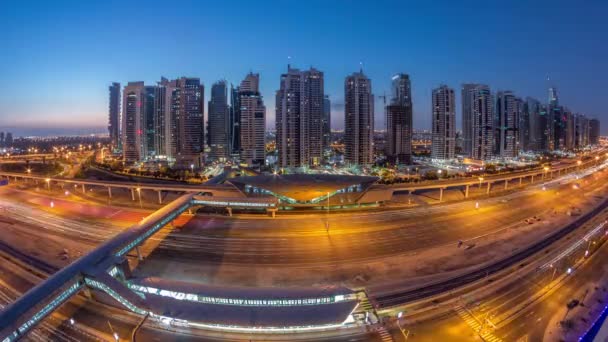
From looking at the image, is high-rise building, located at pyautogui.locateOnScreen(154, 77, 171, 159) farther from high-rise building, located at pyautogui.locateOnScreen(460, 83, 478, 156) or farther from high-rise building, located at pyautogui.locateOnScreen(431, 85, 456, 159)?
high-rise building, located at pyautogui.locateOnScreen(460, 83, 478, 156)

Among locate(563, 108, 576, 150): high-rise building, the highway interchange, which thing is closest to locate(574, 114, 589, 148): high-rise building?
locate(563, 108, 576, 150): high-rise building

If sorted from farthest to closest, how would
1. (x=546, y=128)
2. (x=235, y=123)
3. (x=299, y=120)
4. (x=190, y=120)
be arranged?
(x=546, y=128), (x=235, y=123), (x=190, y=120), (x=299, y=120)

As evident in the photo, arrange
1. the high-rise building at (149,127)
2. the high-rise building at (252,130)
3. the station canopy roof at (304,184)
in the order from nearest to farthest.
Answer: the station canopy roof at (304,184) < the high-rise building at (252,130) < the high-rise building at (149,127)

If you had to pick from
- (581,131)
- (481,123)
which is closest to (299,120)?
(481,123)

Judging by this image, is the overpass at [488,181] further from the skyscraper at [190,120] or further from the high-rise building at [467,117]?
the skyscraper at [190,120]

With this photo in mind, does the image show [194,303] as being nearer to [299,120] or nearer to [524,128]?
[299,120]

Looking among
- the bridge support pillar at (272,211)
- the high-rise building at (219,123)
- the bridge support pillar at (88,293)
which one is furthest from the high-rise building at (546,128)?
the bridge support pillar at (88,293)

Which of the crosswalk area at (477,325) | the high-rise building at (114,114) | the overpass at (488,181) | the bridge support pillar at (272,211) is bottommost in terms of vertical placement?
the crosswalk area at (477,325)
